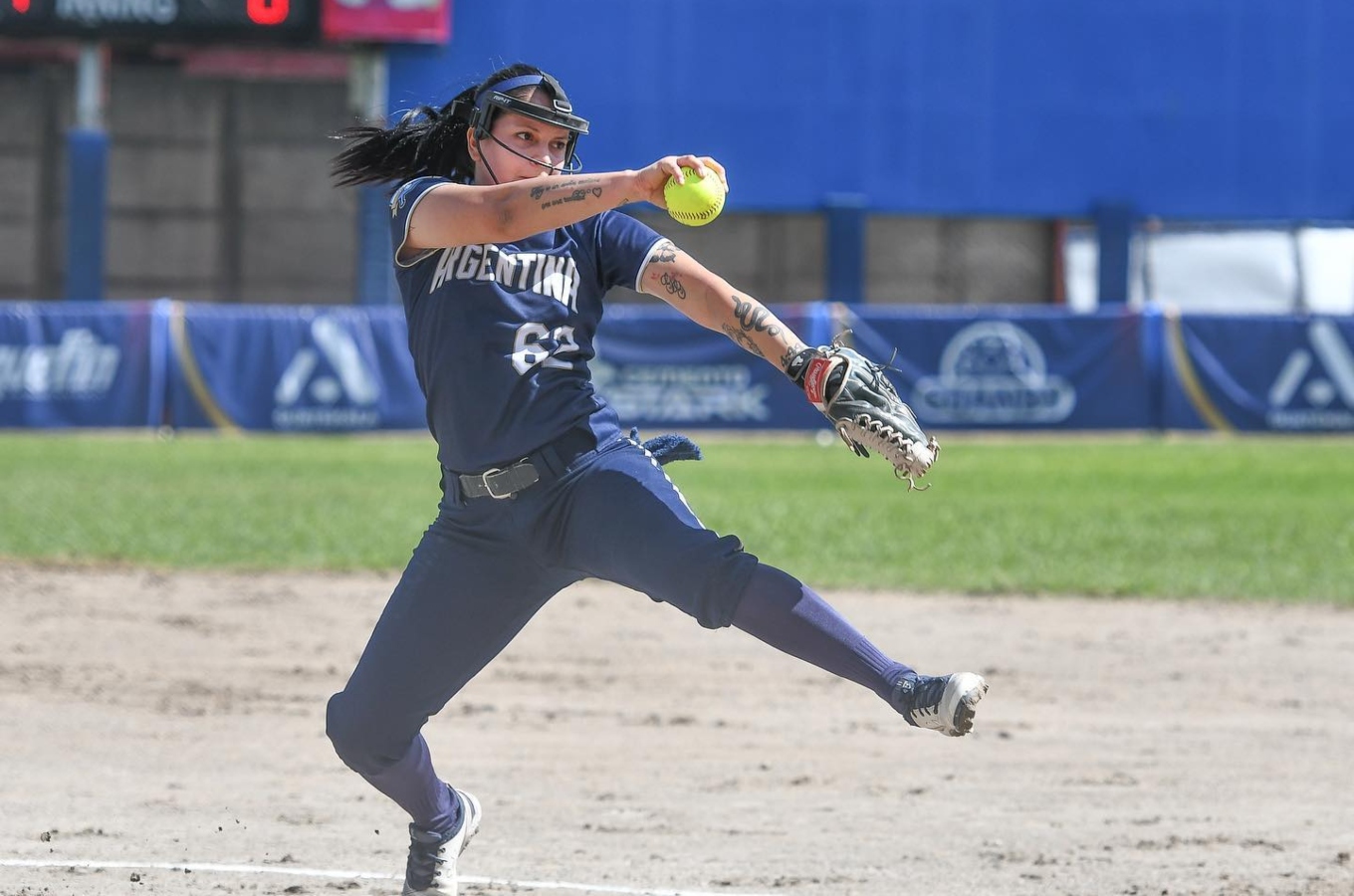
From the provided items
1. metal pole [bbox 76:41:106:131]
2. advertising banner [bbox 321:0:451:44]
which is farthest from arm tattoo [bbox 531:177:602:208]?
metal pole [bbox 76:41:106:131]

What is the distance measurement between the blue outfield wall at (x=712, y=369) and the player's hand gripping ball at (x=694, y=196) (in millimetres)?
15691

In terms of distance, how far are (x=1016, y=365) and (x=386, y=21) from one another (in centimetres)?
967

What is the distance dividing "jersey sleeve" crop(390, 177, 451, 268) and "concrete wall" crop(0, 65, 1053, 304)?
75.5 feet

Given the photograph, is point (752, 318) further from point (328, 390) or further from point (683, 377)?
point (328, 390)

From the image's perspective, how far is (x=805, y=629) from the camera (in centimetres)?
411

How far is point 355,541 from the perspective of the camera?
40.3ft

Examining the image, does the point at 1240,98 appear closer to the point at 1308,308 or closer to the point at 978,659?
the point at 1308,308

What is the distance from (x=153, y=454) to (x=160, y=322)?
2.55 meters

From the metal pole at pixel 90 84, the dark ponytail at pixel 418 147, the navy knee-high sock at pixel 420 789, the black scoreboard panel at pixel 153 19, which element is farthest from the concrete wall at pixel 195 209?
the navy knee-high sock at pixel 420 789

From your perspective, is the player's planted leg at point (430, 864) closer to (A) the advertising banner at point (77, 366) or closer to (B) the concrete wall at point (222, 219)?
(A) the advertising banner at point (77, 366)

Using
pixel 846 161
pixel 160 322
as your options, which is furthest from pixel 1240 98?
pixel 160 322

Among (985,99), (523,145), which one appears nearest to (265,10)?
(985,99)

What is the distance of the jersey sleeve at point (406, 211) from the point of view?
433 centimetres

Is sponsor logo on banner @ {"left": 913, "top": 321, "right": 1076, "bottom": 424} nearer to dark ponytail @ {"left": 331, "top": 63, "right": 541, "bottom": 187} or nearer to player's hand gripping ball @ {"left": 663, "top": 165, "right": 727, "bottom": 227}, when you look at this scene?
dark ponytail @ {"left": 331, "top": 63, "right": 541, "bottom": 187}
